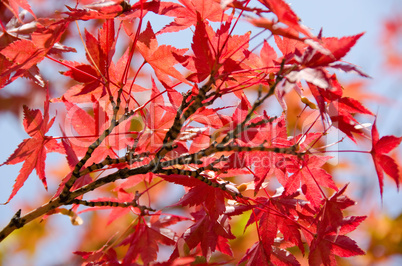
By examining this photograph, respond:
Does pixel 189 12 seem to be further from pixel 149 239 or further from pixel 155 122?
pixel 149 239

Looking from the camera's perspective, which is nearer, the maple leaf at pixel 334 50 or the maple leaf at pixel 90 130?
the maple leaf at pixel 334 50

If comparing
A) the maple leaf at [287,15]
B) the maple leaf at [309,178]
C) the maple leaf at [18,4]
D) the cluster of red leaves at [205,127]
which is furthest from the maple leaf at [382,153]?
the maple leaf at [18,4]

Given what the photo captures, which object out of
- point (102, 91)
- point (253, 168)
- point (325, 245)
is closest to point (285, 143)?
point (253, 168)

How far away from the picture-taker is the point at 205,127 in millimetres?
823

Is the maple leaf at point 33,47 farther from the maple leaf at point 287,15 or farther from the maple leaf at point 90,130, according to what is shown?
the maple leaf at point 287,15

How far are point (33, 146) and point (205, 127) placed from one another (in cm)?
37

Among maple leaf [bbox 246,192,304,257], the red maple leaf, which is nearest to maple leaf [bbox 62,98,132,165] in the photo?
maple leaf [bbox 246,192,304,257]

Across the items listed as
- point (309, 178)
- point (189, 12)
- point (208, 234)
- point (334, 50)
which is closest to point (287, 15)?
point (334, 50)

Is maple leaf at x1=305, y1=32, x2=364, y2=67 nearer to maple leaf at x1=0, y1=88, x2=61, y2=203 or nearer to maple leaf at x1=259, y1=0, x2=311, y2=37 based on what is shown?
maple leaf at x1=259, y1=0, x2=311, y2=37

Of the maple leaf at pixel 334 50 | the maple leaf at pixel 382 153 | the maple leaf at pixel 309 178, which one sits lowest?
the maple leaf at pixel 309 178

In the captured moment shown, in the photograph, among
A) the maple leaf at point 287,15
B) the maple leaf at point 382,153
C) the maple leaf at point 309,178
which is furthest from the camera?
the maple leaf at point 309,178

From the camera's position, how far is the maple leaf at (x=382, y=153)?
67 centimetres

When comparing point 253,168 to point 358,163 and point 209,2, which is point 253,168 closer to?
point 209,2

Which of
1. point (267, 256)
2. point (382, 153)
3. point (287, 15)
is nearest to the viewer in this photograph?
point (287, 15)
